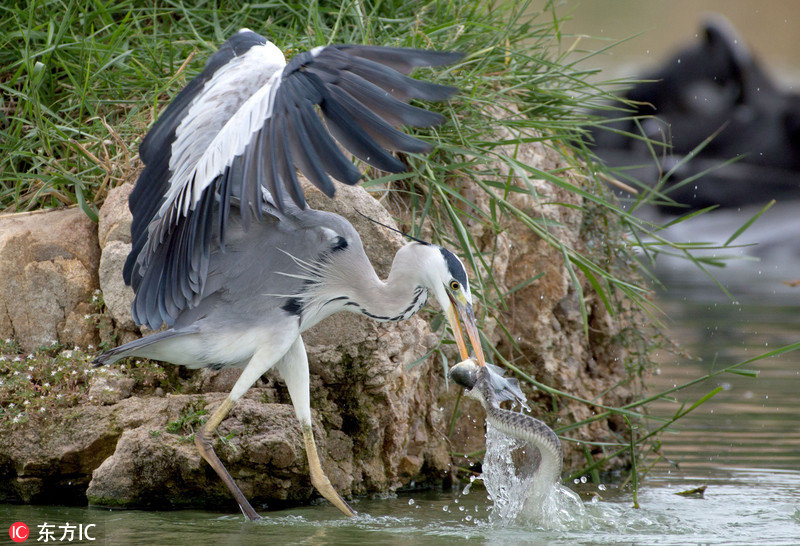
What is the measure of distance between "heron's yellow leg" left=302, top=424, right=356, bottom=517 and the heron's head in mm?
731

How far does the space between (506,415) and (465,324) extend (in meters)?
0.40

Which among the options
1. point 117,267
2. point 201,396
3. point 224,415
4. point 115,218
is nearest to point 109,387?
point 201,396

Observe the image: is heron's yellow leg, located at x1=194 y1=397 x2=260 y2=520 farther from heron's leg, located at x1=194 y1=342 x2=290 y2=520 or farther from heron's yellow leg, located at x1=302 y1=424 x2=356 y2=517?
heron's yellow leg, located at x1=302 y1=424 x2=356 y2=517

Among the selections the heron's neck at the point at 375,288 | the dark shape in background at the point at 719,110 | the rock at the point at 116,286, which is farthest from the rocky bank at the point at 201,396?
the dark shape in background at the point at 719,110

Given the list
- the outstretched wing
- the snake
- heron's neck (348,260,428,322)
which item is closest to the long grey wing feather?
the outstretched wing

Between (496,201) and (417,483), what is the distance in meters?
1.45

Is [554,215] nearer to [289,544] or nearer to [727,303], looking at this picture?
[289,544]

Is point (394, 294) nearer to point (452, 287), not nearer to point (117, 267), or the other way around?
point (452, 287)

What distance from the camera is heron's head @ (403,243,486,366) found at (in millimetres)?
4188

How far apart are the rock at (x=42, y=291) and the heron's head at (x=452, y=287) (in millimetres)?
1694

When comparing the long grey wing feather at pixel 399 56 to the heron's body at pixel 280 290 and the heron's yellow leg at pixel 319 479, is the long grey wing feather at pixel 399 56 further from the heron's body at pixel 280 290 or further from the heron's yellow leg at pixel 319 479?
the heron's yellow leg at pixel 319 479

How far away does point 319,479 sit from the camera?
4.31 m

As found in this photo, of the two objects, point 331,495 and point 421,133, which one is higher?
point 421,133

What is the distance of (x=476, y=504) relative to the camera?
4.69 metres
